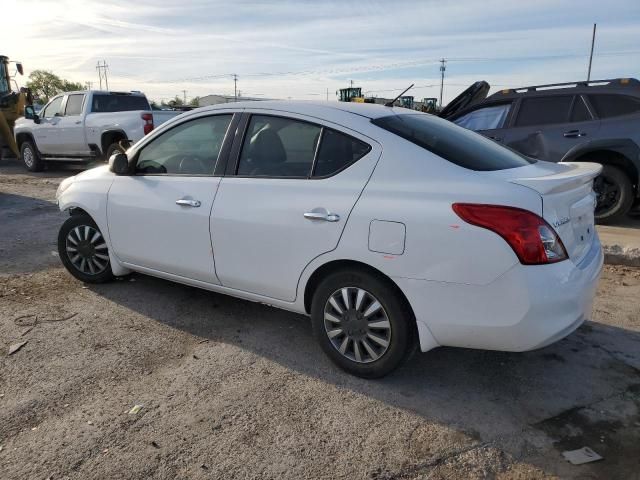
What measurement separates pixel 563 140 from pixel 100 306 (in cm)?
627

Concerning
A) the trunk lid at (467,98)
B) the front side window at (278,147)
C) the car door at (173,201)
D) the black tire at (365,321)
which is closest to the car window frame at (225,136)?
the car door at (173,201)

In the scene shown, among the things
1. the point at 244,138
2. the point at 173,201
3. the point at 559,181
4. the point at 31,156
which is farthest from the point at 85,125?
the point at 559,181

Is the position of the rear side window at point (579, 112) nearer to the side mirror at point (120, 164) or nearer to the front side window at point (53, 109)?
the side mirror at point (120, 164)

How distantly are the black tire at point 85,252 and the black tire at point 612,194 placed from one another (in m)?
6.15

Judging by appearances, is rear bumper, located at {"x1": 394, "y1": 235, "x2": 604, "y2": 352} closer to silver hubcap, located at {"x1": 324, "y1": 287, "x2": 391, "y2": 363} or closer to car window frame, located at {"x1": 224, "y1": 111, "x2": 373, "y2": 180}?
silver hubcap, located at {"x1": 324, "y1": 287, "x2": 391, "y2": 363}

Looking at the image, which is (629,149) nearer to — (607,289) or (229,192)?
(607,289)

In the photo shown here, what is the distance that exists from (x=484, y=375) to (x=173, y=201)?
2.48 meters

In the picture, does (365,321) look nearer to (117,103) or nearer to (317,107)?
(317,107)


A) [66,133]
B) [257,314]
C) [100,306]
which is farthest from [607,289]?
[66,133]

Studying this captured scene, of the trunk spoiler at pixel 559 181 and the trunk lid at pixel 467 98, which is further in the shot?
the trunk lid at pixel 467 98

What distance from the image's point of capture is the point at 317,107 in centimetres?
345

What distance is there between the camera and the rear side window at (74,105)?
41.0 ft

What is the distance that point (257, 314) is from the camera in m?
4.25

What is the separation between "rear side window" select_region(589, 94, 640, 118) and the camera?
A: 22.4 ft
